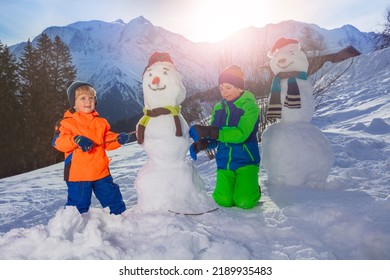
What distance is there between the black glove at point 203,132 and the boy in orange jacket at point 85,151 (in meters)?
0.67

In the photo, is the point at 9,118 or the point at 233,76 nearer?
the point at 233,76

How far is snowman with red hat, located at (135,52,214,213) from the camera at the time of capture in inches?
106

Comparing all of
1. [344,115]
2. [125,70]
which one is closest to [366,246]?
[344,115]

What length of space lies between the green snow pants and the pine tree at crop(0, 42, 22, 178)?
40.5 feet

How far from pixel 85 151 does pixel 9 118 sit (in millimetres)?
12690

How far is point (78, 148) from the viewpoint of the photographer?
2961mm

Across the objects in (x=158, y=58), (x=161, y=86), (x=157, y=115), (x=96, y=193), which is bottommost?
(x=96, y=193)

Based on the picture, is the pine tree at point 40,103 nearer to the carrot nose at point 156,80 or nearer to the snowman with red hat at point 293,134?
the snowman with red hat at point 293,134

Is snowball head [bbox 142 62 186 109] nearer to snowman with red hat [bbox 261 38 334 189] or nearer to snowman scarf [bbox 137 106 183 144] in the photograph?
snowman scarf [bbox 137 106 183 144]

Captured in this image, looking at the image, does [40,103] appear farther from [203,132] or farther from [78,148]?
[203,132]

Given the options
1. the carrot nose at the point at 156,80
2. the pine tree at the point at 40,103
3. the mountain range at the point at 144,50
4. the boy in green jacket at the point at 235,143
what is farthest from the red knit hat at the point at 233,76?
the pine tree at the point at 40,103

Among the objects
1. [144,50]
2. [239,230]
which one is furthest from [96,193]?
[144,50]
